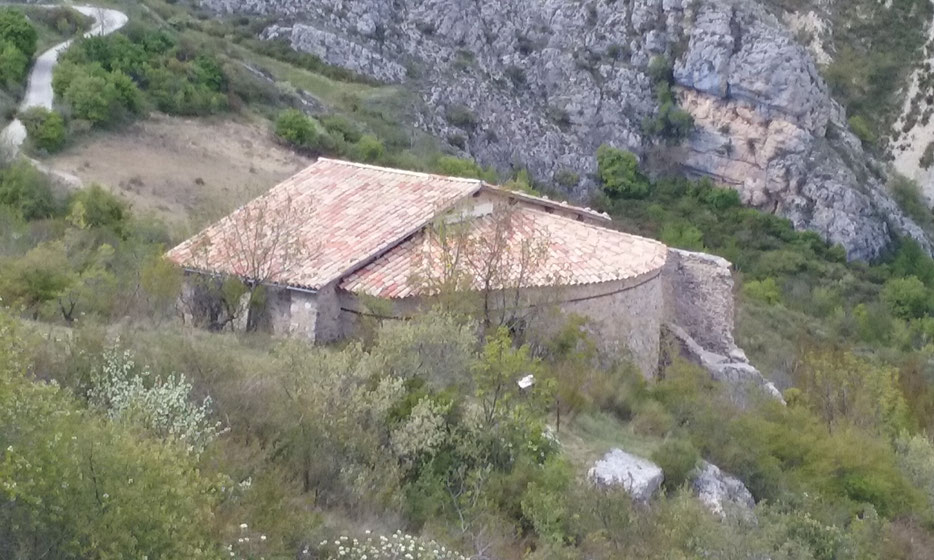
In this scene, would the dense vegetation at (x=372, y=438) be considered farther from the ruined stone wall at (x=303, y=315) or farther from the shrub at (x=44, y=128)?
the shrub at (x=44, y=128)

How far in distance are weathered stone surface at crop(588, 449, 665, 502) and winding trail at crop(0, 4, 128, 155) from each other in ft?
58.9

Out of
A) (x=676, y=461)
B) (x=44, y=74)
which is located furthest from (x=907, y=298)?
(x=676, y=461)

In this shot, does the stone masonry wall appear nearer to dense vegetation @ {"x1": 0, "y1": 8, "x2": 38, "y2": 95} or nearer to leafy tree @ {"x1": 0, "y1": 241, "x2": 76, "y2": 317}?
leafy tree @ {"x1": 0, "y1": 241, "x2": 76, "y2": 317}

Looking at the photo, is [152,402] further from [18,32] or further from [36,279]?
[18,32]

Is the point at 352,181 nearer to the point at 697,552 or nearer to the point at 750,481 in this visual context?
the point at 750,481

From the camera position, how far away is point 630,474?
31.9 ft

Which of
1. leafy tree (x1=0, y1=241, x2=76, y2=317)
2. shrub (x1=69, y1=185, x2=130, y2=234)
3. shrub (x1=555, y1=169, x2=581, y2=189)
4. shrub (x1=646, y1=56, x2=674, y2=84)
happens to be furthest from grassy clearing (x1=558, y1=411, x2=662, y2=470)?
shrub (x1=646, y1=56, x2=674, y2=84)

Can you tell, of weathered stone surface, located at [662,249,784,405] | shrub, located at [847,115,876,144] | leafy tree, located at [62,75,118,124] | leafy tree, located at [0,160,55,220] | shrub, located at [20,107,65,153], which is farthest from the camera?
shrub, located at [847,115,876,144]

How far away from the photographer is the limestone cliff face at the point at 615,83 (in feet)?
151

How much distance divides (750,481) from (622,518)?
3.68 metres

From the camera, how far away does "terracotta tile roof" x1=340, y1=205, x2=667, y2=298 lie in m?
12.9

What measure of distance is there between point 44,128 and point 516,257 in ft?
55.9

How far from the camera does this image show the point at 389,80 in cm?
4512

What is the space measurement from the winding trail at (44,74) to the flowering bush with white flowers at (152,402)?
696 inches
